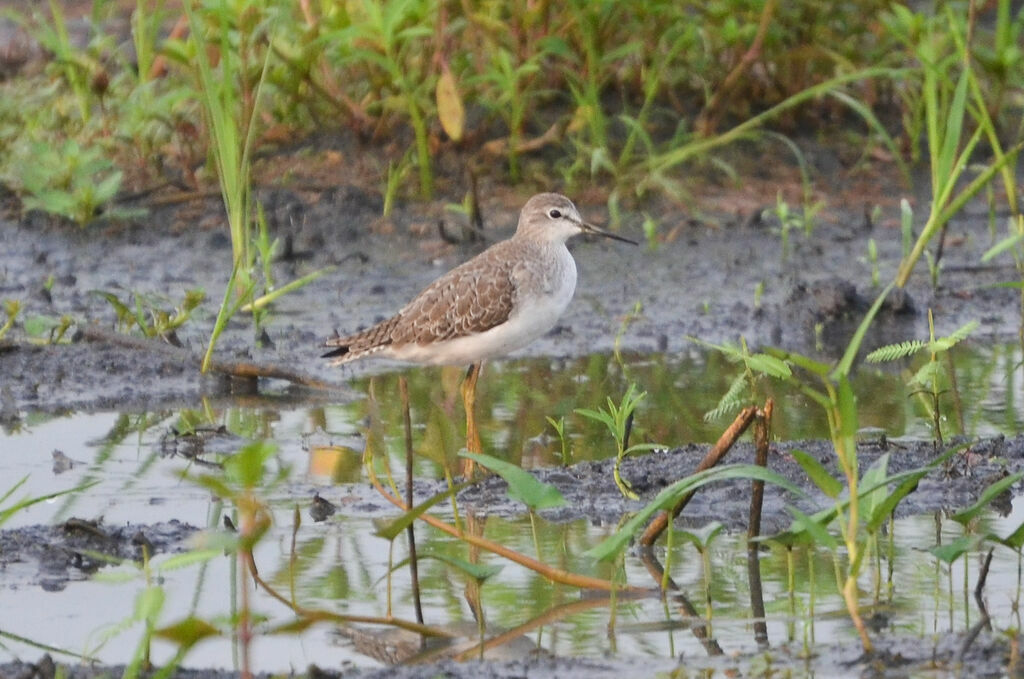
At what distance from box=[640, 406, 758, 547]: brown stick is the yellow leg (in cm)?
109

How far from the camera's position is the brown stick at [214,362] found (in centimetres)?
664

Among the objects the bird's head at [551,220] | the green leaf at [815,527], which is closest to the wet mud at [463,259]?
the bird's head at [551,220]

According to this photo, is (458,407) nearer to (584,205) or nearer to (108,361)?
(108,361)

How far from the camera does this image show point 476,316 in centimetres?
664

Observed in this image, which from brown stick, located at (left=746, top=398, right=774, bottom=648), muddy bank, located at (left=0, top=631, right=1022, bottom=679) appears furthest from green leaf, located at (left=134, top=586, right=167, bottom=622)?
brown stick, located at (left=746, top=398, right=774, bottom=648)

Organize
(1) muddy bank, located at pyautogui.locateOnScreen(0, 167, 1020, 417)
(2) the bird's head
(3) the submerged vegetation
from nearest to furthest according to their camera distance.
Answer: (1) muddy bank, located at pyautogui.locateOnScreen(0, 167, 1020, 417)
(2) the bird's head
(3) the submerged vegetation

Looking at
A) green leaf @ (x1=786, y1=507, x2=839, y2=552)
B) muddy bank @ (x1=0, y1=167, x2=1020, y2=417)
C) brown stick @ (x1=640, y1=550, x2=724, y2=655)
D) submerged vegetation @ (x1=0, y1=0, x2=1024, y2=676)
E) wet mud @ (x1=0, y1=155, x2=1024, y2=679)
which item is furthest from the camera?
submerged vegetation @ (x1=0, y1=0, x2=1024, y2=676)

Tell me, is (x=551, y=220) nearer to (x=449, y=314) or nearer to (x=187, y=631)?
(x=449, y=314)

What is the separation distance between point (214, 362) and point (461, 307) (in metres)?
1.03

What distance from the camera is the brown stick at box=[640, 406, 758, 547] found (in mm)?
4453

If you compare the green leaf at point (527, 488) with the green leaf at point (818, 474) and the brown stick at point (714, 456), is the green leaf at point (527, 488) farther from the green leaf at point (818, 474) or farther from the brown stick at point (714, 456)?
the green leaf at point (818, 474)

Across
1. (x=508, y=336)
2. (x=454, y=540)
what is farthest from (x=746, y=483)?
(x=508, y=336)

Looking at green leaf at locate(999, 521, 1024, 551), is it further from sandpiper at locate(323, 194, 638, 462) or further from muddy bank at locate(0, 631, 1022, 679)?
sandpiper at locate(323, 194, 638, 462)

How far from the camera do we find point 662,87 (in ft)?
32.2
